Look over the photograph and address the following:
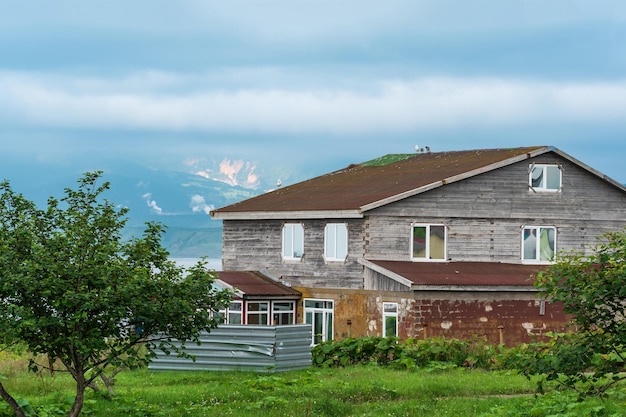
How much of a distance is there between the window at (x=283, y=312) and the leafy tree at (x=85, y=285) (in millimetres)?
30279

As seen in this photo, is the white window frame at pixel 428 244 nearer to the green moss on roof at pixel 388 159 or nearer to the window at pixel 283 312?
the window at pixel 283 312

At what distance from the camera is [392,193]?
52406 mm

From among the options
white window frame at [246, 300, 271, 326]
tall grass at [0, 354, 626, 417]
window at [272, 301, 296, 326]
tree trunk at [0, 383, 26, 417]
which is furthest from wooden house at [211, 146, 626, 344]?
tree trunk at [0, 383, 26, 417]

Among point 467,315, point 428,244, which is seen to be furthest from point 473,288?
point 428,244

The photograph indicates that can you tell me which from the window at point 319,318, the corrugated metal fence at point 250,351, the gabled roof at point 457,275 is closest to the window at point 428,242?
the gabled roof at point 457,275

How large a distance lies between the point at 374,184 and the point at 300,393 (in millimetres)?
30724

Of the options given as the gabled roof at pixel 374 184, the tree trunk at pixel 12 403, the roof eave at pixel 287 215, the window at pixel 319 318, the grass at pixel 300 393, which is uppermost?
the gabled roof at pixel 374 184

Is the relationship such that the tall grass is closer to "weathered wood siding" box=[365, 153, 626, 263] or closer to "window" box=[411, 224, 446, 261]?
"weathered wood siding" box=[365, 153, 626, 263]

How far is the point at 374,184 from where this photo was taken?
59.3 m

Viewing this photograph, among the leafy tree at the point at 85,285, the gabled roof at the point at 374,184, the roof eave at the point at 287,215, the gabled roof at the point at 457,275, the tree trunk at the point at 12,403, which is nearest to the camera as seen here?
the leafy tree at the point at 85,285

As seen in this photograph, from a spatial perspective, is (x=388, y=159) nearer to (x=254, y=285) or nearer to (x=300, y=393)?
(x=254, y=285)

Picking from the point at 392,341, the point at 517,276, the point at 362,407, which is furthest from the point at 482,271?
the point at 362,407

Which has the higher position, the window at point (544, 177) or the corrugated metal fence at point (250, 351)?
the window at point (544, 177)

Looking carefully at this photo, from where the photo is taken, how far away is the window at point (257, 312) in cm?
5250
